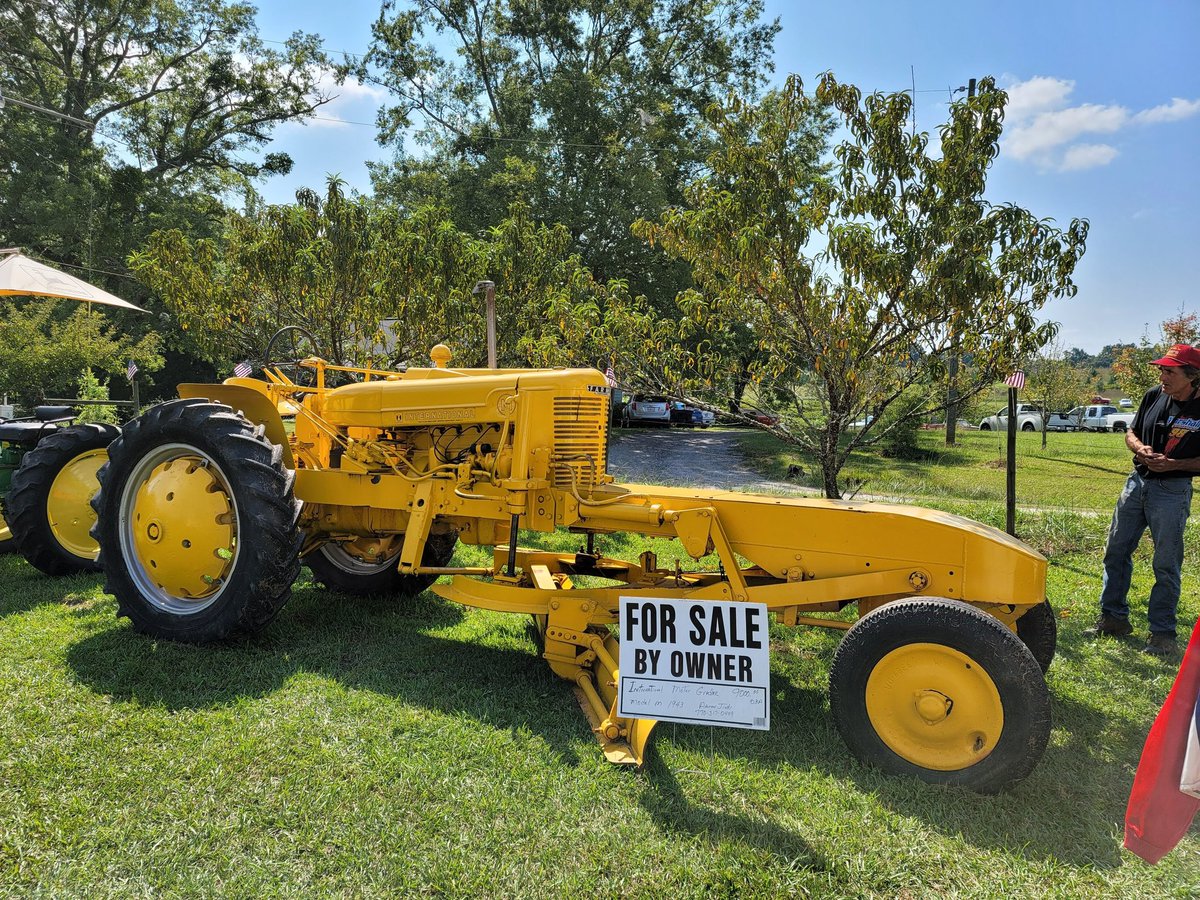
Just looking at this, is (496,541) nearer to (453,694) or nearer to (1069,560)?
(453,694)

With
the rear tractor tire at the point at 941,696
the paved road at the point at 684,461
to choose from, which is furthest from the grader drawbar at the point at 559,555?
the paved road at the point at 684,461

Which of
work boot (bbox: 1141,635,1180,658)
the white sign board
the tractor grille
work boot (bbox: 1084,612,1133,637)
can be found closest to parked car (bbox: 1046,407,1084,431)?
work boot (bbox: 1084,612,1133,637)

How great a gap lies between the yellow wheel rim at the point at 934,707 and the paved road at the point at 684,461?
22.0 ft

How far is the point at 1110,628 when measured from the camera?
15.7ft

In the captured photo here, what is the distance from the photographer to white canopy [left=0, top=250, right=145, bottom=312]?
7.30 m

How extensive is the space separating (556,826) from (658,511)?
1.47m

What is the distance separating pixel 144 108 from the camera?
84.6 feet


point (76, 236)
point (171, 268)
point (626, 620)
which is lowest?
point (626, 620)

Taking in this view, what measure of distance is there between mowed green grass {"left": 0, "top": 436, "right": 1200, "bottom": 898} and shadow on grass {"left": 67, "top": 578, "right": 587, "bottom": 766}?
0.02m

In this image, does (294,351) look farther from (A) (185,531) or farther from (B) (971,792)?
(B) (971,792)

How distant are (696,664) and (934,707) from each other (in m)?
0.94

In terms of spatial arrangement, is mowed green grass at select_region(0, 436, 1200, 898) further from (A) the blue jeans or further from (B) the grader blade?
(A) the blue jeans

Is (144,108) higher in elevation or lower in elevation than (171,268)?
higher

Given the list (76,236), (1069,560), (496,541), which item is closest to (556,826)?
(496,541)
